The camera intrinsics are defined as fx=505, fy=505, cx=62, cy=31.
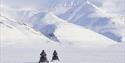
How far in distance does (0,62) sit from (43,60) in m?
5.46

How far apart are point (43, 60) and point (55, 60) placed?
3594 mm

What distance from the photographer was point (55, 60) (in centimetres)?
4884

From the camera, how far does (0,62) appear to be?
160 feet

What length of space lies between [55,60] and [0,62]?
5313 mm

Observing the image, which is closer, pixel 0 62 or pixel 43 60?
pixel 43 60

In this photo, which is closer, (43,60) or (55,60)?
(43,60)

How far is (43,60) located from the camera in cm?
4541
